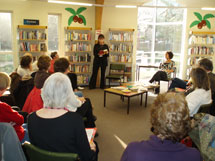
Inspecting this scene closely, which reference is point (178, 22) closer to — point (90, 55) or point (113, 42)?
point (113, 42)

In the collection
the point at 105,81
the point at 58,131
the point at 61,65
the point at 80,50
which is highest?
the point at 80,50

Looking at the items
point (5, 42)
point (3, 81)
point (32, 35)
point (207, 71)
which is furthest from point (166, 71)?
point (3, 81)

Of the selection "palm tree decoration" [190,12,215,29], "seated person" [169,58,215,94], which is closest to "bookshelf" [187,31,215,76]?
"palm tree decoration" [190,12,215,29]

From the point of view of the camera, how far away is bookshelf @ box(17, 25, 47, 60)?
7367 mm

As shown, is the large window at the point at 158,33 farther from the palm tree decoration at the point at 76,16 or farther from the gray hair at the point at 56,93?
the gray hair at the point at 56,93

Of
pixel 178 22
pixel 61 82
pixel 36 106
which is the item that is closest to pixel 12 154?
pixel 61 82

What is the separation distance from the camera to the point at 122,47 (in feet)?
27.5

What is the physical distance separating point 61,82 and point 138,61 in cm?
824

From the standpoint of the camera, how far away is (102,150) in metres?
3.48

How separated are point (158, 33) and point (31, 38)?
561cm

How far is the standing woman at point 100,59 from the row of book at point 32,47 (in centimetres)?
186

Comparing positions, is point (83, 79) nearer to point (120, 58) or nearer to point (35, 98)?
point (120, 58)

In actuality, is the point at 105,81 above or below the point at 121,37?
below

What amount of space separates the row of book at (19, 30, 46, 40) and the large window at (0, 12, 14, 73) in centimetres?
47
